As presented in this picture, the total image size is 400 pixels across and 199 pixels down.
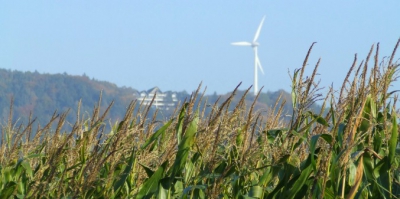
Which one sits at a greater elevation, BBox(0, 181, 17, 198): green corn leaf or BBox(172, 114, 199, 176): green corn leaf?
BBox(172, 114, 199, 176): green corn leaf

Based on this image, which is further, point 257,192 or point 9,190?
point 9,190

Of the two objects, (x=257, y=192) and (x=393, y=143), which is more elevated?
(x=393, y=143)

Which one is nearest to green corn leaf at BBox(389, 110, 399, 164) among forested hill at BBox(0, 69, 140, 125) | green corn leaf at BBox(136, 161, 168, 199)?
green corn leaf at BBox(136, 161, 168, 199)

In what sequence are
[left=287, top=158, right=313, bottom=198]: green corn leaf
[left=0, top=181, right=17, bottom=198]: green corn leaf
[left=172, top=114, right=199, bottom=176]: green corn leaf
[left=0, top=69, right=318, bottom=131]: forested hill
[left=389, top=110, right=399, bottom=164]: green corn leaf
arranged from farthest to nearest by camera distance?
[left=0, top=69, right=318, bottom=131]: forested hill, [left=0, top=181, right=17, bottom=198]: green corn leaf, [left=172, top=114, right=199, bottom=176]: green corn leaf, [left=287, top=158, right=313, bottom=198]: green corn leaf, [left=389, top=110, right=399, bottom=164]: green corn leaf

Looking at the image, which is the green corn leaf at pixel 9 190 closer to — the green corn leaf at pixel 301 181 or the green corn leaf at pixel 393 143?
the green corn leaf at pixel 301 181

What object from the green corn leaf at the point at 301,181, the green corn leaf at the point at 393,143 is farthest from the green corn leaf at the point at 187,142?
the green corn leaf at the point at 393,143

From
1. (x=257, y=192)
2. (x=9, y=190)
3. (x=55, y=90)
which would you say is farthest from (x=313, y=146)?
(x=55, y=90)

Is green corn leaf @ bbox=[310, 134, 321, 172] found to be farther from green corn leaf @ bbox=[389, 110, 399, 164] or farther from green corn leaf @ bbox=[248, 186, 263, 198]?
green corn leaf @ bbox=[248, 186, 263, 198]

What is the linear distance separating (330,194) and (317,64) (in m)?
0.85

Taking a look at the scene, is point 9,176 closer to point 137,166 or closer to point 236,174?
point 137,166

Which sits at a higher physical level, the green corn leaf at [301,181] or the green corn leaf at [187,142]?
the green corn leaf at [187,142]

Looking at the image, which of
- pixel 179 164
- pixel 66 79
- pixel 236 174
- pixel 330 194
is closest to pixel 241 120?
pixel 236 174

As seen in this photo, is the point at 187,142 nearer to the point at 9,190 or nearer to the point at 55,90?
the point at 9,190

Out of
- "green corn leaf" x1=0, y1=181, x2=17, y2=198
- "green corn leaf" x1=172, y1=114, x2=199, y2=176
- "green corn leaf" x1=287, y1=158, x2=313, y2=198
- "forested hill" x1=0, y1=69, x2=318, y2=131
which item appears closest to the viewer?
"green corn leaf" x1=287, y1=158, x2=313, y2=198
